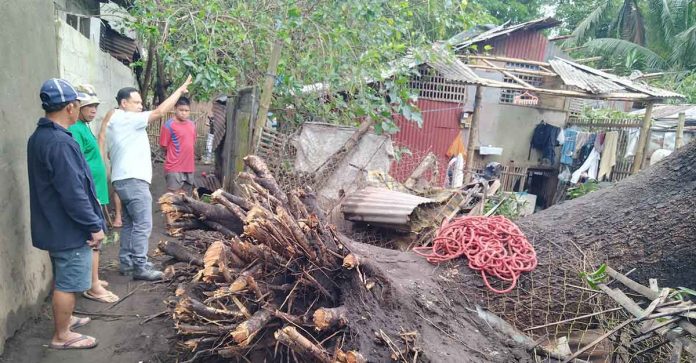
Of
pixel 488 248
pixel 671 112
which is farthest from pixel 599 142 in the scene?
pixel 488 248

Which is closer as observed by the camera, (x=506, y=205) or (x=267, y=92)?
(x=267, y=92)

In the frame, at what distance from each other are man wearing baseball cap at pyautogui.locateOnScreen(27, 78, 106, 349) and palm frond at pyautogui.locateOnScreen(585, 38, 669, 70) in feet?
69.2

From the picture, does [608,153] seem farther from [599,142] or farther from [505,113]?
[505,113]

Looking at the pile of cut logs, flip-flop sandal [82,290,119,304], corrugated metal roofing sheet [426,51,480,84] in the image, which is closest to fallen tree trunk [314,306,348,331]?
the pile of cut logs

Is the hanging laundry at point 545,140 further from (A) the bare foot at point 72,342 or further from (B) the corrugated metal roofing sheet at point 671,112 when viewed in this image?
(A) the bare foot at point 72,342

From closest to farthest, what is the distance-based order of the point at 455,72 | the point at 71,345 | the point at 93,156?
the point at 71,345 → the point at 93,156 → the point at 455,72

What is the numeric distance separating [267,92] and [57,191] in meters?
3.79

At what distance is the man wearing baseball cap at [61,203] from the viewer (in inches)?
117

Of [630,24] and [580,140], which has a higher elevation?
[630,24]

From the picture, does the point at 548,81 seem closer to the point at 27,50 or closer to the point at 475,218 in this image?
the point at 475,218

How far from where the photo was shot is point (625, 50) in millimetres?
18859

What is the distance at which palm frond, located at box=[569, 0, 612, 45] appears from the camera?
69.1 ft

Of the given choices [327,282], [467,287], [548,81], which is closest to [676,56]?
[548,81]

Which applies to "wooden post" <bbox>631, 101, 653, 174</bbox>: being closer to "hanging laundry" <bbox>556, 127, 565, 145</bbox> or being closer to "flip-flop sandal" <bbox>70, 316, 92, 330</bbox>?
"hanging laundry" <bbox>556, 127, 565, 145</bbox>
